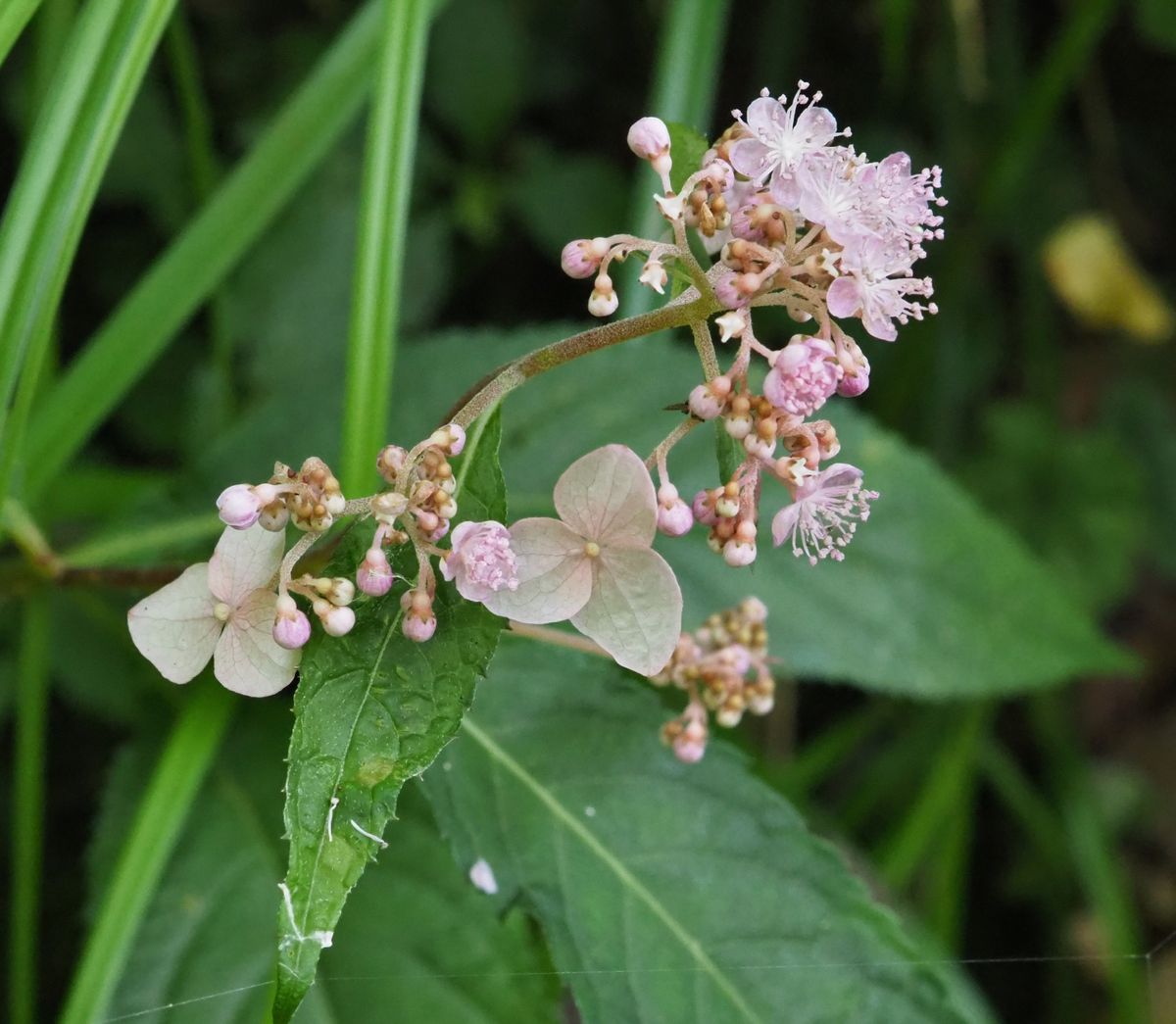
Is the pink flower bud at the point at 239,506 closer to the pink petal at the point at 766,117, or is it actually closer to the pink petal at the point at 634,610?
the pink petal at the point at 634,610

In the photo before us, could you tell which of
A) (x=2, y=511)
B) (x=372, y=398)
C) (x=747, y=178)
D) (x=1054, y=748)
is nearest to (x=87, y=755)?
(x=2, y=511)

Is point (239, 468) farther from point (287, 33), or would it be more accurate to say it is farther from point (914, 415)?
point (914, 415)

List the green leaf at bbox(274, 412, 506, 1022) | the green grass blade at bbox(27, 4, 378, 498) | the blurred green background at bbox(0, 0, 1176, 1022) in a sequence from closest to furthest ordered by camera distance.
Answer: the green leaf at bbox(274, 412, 506, 1022), the green grass blade at bbox(27, 4, 378, 498), the blurred green background at bbox(0, 0, 1176, 1022)

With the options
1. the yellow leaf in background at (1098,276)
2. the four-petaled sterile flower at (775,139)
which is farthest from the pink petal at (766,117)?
the yellow leaf in background at (1098,276)

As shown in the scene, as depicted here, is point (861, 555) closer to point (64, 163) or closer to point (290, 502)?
point (290, 502)

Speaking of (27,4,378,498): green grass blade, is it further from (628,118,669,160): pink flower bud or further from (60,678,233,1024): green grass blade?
(628,118,669,160): pink flower bud

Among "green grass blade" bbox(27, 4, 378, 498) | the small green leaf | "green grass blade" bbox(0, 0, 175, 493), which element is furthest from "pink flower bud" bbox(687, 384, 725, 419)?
"green grass blade" bbox(27, 4, 378, 498)
